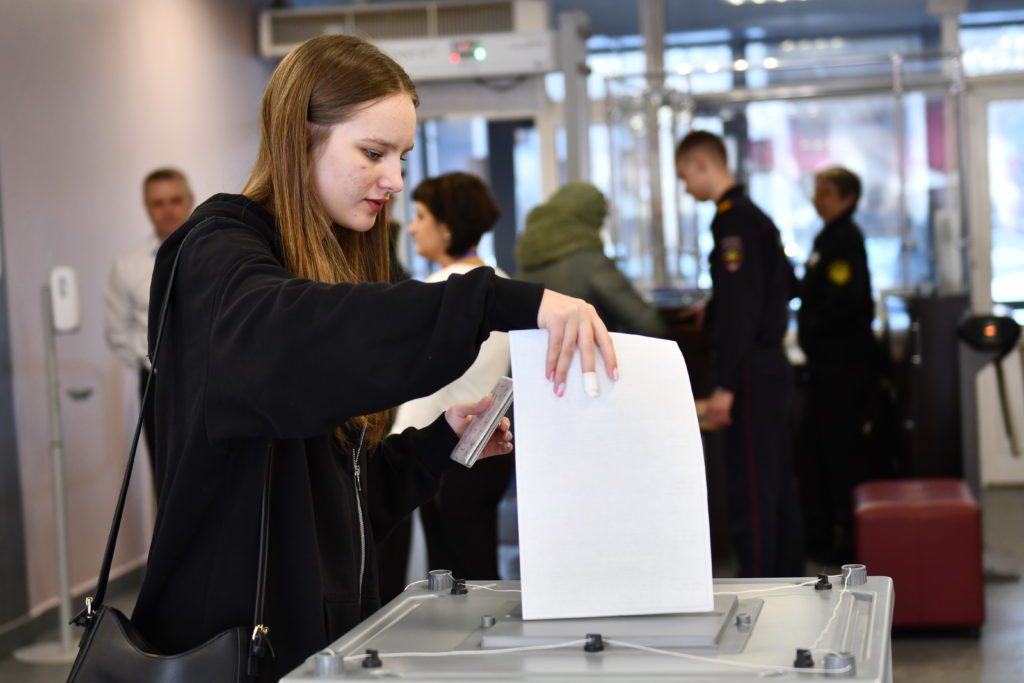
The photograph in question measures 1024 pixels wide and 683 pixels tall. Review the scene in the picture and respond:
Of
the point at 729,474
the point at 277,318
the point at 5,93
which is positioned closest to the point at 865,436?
the point at 729,474

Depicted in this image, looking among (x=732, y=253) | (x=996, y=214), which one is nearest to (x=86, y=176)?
(x=732, y=253)

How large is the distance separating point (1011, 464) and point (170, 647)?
6799 millimetres

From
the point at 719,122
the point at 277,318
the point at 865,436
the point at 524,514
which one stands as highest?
the point at 719,122

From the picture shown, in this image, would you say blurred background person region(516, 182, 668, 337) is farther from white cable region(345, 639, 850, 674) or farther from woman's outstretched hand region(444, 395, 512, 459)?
white cable region(345, 639, 850, 674)

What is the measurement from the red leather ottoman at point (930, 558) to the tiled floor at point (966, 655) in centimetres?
8

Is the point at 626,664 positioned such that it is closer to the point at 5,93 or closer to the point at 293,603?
the point at 293,603

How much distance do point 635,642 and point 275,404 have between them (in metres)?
0.37

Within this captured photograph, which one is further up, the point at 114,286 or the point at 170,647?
the point at 114,286

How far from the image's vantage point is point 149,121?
19.3 ft

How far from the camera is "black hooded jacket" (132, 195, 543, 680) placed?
111 cm

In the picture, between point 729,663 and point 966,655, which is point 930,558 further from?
point 729,663

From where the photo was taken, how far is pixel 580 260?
4445 millimetres

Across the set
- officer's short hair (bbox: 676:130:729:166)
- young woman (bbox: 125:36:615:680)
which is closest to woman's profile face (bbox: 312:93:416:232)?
young woman (bbox: 125:36:615:680)

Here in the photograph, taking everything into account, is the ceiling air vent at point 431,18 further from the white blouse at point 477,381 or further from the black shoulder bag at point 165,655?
the black shoulder bag at point 165,655
